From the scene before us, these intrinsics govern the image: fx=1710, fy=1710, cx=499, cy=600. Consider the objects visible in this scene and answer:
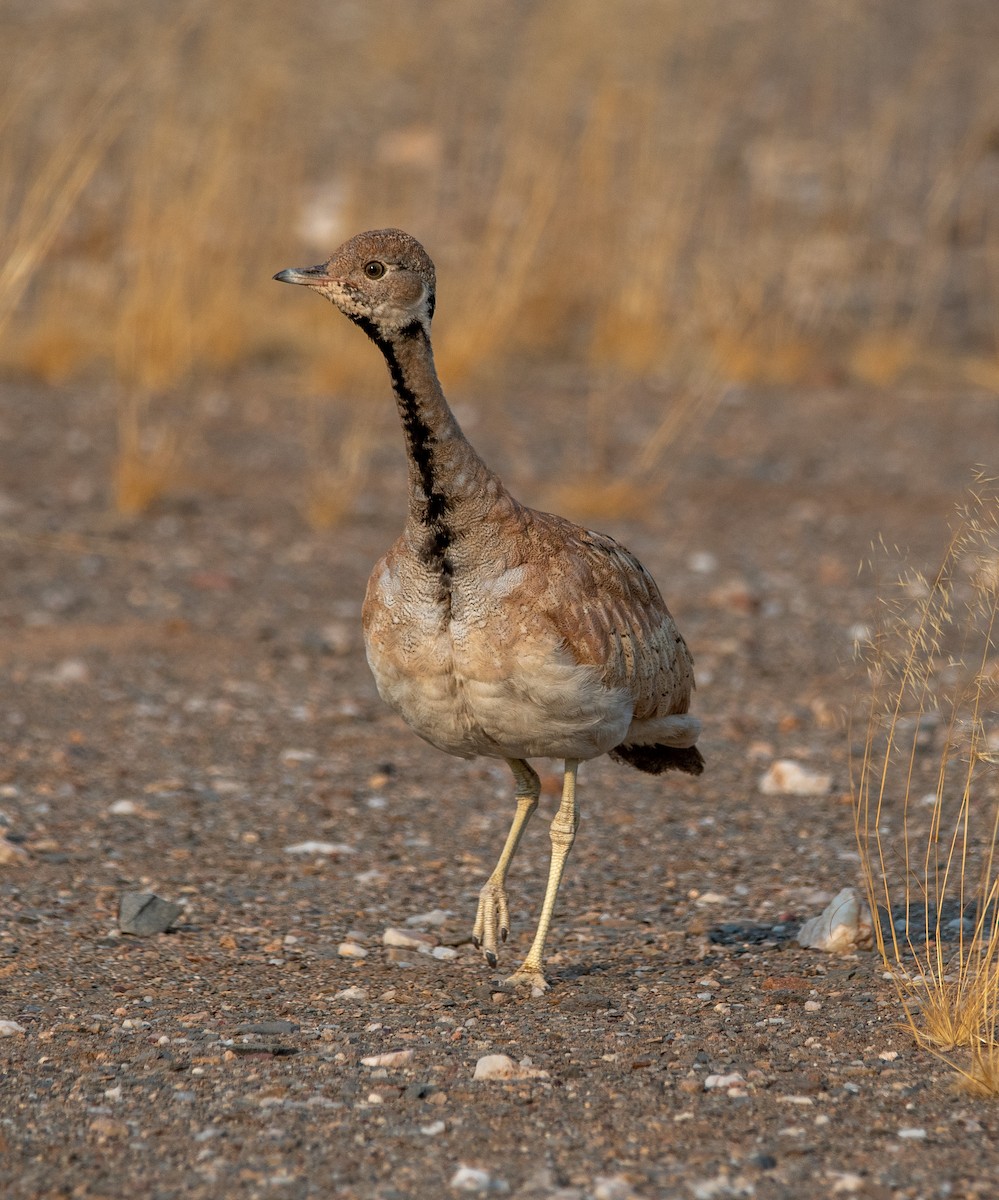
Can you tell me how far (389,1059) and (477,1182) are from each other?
26.0 inches

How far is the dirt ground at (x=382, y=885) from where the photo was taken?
3.58 metres

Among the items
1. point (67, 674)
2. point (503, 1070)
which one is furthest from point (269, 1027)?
point (67, 674)

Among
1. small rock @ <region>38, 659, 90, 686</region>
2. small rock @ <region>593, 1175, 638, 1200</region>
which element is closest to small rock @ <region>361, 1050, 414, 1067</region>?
small rock @ <region>593, 1175, 638, 1200</region>

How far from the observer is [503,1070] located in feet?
12.8

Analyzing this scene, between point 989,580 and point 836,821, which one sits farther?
point 836,821

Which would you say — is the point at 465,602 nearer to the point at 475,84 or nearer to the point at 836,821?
the point at 836,821

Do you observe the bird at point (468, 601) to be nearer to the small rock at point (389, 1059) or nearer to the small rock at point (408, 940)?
the small rock at point (408, 940)

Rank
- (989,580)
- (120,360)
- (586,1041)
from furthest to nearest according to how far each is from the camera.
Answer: (120,360)
(586,1041)
(989,580)

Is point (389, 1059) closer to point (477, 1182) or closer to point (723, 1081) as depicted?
point (477, 1182)

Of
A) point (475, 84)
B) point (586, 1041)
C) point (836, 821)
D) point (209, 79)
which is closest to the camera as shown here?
point (586, 1041)

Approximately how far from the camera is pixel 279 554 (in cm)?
951

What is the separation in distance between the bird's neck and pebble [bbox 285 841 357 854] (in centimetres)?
182

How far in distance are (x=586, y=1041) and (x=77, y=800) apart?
2741mm

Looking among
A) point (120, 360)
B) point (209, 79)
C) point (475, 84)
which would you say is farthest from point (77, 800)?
point (475, 84)
